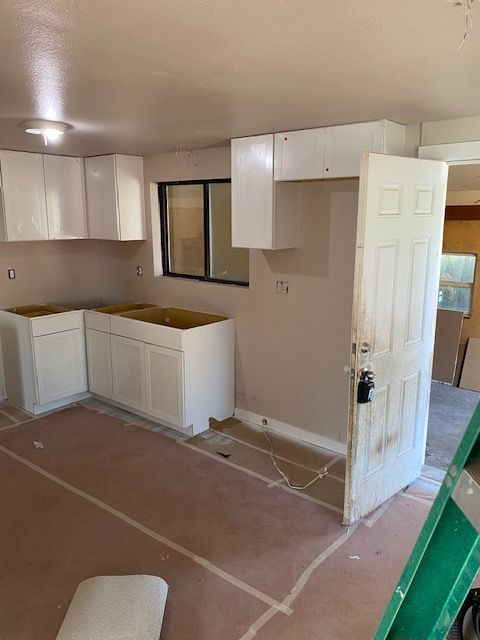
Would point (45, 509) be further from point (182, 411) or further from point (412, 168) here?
point (412, 168)

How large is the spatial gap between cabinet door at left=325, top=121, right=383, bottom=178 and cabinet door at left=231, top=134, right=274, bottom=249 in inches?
18.5

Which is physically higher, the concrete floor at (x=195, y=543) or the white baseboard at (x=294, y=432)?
the white baseboard at (x=294, y=432)

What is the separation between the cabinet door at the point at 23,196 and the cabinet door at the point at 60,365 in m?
0.95

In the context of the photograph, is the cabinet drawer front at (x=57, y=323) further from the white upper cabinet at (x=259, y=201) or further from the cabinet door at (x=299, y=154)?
the cabinet door at (x=299, y=154)

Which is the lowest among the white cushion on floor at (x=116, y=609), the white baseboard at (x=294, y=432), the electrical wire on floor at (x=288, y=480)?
the electrical wire on floor at (x=288, y=480)

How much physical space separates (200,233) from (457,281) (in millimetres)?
3795

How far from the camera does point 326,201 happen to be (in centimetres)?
350

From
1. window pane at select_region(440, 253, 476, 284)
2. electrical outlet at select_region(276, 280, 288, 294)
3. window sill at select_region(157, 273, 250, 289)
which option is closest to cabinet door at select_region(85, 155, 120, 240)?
window sill at select_region(157, 273, 250, 289)

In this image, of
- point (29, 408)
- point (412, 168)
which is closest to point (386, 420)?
point (412, 168)

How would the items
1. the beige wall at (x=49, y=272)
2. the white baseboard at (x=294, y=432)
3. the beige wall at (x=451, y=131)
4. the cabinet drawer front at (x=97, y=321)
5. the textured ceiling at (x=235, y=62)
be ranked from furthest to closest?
1. the beige wall at (x=49, y=272)
2. the cabinet drawer front at (x=97, y=321)
3. the white baseboard at (x=294, y=432)
4. the beige wall at (x=451, y=131)
5. the textured ceiling at (x=235, y=62)

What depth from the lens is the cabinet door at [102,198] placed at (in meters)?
4.58

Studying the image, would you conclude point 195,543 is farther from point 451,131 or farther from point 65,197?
point 65,197

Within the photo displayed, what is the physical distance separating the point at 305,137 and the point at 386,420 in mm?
1851

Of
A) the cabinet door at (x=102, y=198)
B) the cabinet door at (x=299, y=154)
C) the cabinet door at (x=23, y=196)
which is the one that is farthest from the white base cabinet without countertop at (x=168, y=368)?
the cabinet door at (x=299, y=154)
